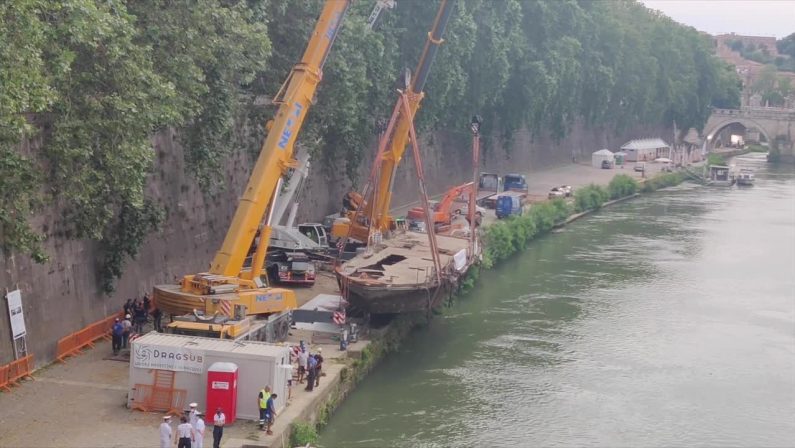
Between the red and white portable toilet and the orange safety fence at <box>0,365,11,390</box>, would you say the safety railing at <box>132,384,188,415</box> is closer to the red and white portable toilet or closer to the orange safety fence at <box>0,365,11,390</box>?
the red and white portable toilet

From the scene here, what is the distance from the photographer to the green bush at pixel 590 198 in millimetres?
64125

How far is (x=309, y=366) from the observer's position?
2259 cm

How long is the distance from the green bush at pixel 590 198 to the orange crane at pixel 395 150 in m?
27.6

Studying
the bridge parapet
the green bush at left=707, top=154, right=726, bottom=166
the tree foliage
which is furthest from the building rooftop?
the tree foliage

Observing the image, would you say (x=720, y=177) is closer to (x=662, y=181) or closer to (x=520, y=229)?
(x=662, y=181)

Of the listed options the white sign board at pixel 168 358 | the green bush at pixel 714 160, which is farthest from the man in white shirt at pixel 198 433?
the green bush at pixel 714 160

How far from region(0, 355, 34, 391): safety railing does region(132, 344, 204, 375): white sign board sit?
330cm

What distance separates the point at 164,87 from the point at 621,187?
180 ft

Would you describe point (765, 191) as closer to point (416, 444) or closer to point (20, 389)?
point (416, 444)

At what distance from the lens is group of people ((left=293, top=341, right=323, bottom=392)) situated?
73.9 ft

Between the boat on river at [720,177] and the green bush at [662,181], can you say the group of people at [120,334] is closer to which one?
the green bush at [662,181]

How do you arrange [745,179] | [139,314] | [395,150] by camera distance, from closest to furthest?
1. [139,314]
2. [395,150]
3. [745,179]

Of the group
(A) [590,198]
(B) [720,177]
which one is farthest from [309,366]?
(B) [720,177]

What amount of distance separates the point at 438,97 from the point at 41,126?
28.9 m
